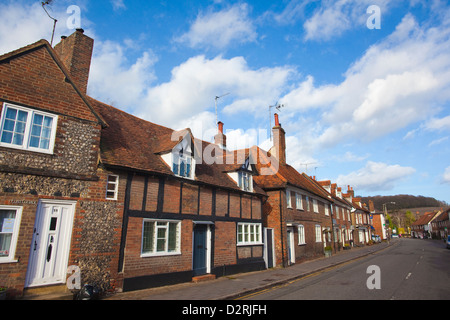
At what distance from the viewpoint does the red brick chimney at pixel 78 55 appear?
39.2 feet

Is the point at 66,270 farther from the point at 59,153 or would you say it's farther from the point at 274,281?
the point at 274,281

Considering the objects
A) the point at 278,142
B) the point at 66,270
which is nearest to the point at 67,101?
the point at 66,270

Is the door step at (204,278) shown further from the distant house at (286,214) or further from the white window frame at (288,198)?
the white window frame at (288,198)

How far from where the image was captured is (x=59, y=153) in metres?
9.48

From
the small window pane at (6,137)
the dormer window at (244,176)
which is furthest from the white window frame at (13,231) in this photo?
the dormer window at (244,176)

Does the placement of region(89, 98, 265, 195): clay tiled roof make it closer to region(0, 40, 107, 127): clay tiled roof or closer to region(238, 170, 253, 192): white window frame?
region(238, 170, 253, 192): white window frame

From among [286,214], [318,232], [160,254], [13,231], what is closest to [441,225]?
[318,232]

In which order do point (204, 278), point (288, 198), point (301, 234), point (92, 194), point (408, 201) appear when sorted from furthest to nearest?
1. point (408, 201)
2. point (301, 234)
3. point (288, 198)
4. point (204, 278)
5. point (92, 194)

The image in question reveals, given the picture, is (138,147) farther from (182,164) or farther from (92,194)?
(92,194)

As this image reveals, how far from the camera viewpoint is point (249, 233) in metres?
17.1

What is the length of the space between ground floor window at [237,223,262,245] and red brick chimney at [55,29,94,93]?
11.2 metres

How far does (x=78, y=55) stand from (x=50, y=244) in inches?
322
